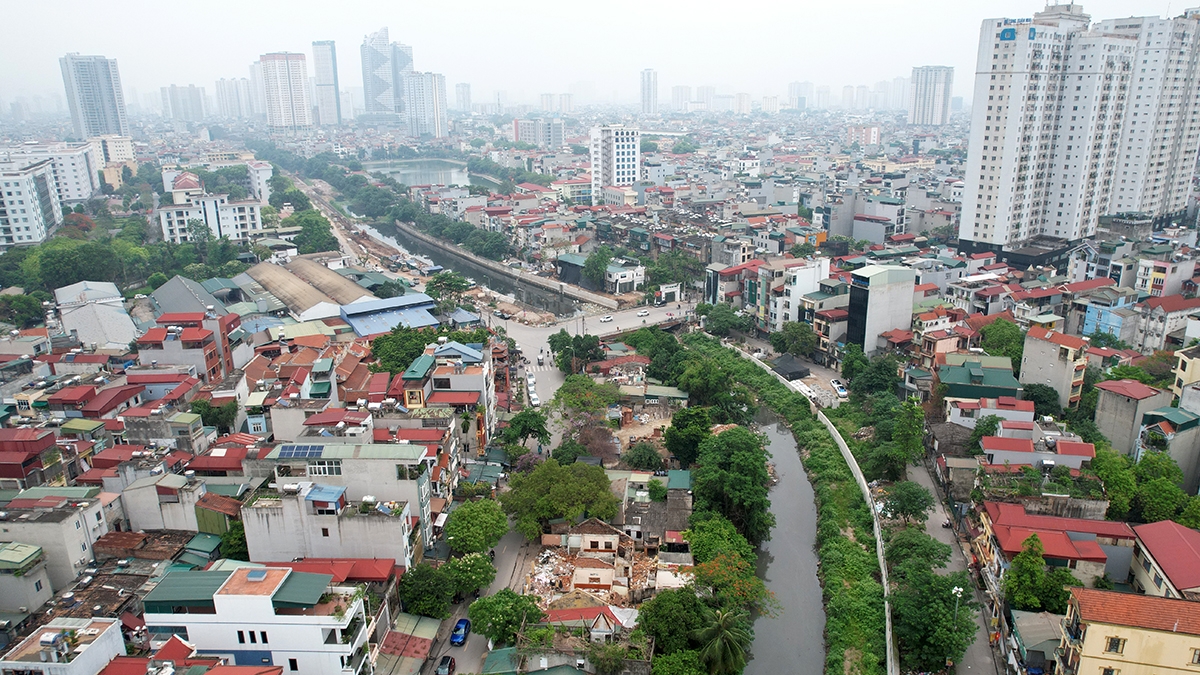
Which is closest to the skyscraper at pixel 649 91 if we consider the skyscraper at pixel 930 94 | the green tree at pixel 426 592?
the skyscraper at pixel 930 94

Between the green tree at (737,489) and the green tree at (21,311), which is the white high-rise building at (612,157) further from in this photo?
the green tree at (737,489)

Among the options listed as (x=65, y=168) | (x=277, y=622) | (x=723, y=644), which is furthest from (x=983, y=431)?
(x=65, y=168)

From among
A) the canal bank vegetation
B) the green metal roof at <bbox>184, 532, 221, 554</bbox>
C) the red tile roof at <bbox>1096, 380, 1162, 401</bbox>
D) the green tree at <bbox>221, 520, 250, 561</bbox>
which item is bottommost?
the canal bank vegetation

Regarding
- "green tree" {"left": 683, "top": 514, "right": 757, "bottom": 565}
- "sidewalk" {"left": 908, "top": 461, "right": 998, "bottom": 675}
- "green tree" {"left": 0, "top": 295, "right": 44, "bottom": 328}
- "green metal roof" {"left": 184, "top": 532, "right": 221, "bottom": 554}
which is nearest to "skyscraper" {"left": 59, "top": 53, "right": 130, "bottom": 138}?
"green tree" {"left": 0, "top": 295, "right": 44, "bottom": 328}

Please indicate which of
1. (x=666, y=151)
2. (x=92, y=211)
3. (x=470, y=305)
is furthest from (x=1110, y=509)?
(x=666, y=151)

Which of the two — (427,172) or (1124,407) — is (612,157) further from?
(1124,407)

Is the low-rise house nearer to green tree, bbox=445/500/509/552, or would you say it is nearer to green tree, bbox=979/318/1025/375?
green tree, bbox=445/500/509/552
